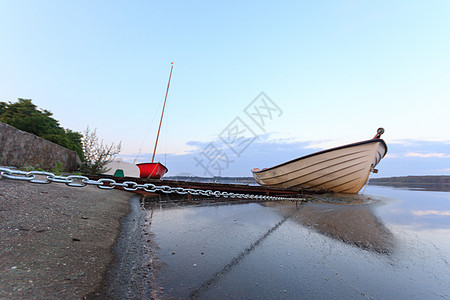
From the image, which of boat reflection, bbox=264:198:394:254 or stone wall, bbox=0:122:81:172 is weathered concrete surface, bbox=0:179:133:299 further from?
boat reflection, bbox=264:198:394:254

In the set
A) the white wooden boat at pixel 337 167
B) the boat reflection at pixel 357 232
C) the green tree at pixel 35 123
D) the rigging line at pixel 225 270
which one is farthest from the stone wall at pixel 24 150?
the white wooden boat at pixel 337 167

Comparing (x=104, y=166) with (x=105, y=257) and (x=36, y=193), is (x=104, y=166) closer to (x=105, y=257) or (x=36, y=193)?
(x=36, y=193)

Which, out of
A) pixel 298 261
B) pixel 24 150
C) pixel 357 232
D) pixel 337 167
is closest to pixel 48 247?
pixel 298 261

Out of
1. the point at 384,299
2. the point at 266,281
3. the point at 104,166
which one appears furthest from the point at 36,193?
the point at 104,166

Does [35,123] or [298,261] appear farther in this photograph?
[35,123]

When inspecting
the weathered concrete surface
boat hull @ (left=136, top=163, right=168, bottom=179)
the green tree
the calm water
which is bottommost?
the calm water

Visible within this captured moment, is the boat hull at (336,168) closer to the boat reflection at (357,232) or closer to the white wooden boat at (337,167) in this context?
the white wooden boat at (337,167)

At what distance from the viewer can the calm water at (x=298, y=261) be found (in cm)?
173

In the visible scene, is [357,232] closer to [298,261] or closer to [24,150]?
[298,261]

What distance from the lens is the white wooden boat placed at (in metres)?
9.88

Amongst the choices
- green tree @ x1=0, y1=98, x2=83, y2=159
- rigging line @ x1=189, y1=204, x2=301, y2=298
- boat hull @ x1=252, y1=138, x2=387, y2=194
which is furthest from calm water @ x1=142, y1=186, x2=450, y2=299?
green tree @ x1=0, y1=98, x2=83, y2=159

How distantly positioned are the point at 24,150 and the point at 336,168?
13.6 m

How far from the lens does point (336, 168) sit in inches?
409

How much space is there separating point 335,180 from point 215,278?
1114 centimetres
